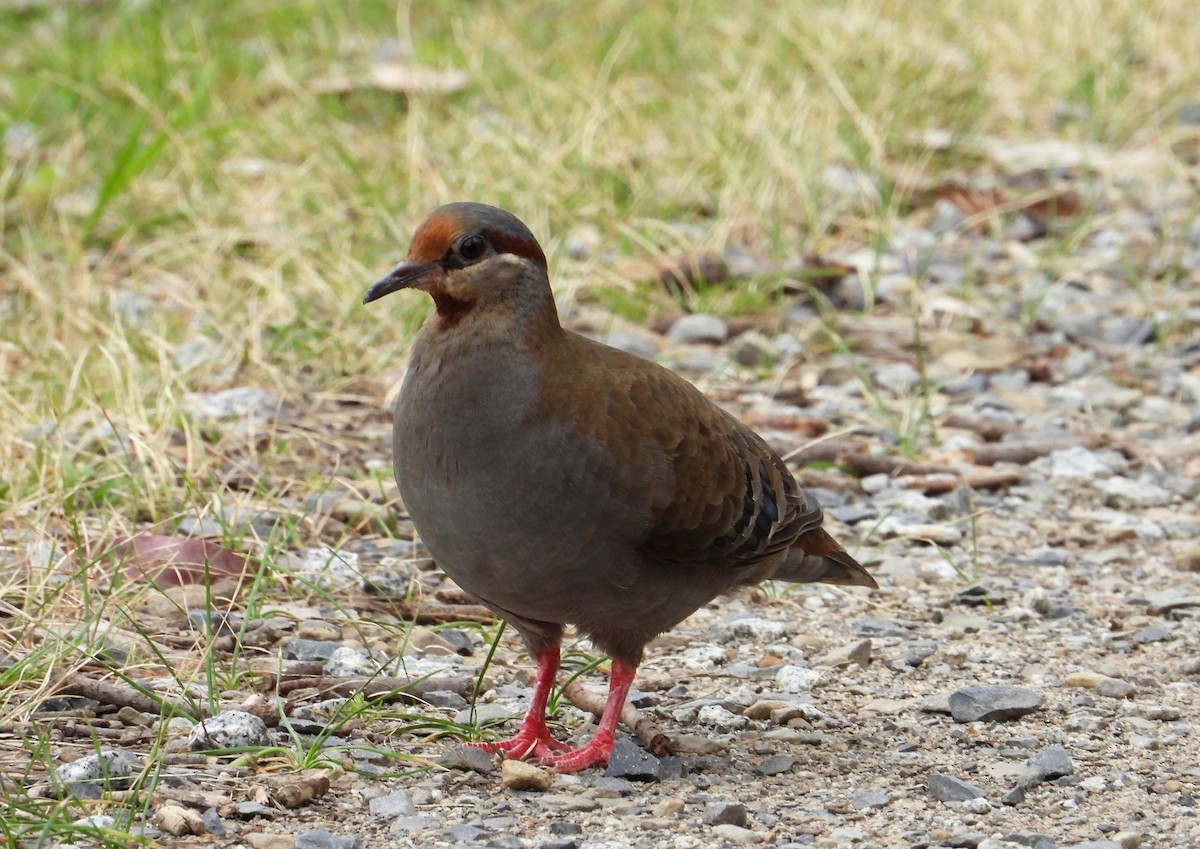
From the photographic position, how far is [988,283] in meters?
7.39

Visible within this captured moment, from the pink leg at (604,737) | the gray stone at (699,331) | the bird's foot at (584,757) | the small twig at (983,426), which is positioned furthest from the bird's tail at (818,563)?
the gray stone at (699,331)

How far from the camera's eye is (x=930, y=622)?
4.63m

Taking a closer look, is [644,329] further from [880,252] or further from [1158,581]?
[1158,581]

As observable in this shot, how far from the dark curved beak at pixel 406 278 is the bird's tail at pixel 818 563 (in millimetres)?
1157

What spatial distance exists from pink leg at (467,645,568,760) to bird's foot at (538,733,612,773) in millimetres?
24

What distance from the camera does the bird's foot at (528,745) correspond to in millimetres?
3600

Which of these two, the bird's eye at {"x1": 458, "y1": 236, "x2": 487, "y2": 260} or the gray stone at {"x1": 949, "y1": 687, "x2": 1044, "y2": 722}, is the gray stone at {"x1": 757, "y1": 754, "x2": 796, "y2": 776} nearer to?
the gray stone at {"x1": 949, "y1": 687, "x2": 1044, "y2": 722}

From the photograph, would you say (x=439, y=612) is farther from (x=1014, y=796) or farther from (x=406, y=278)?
(x=1014, y=796)

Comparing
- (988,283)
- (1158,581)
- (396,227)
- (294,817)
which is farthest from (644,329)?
(294,817)

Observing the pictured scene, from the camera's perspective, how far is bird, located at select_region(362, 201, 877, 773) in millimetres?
3451

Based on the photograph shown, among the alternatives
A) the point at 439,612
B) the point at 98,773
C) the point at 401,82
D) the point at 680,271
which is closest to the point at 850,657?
the point at 439,612

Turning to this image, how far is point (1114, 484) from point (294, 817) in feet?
11.0

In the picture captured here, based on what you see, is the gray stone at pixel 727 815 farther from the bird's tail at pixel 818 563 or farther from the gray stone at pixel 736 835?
the bird's tail at pixel 818 563

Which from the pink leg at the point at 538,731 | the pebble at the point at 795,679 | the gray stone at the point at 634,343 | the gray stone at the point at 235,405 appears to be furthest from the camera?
the gray stone at the point at 634,343
